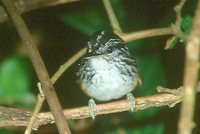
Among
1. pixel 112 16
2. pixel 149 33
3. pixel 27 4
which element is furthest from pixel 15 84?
pixel 149 33

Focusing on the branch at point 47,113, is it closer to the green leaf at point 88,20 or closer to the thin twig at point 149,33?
the thin twig at point 149,33

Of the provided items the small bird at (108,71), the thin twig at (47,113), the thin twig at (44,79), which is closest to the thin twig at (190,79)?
the thin twig at (44,79)

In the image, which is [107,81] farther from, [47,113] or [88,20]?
[47,113]

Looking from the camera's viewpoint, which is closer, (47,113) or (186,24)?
(47,113)

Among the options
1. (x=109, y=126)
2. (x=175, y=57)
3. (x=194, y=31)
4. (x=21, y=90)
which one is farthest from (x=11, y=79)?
(x=194, y=31)

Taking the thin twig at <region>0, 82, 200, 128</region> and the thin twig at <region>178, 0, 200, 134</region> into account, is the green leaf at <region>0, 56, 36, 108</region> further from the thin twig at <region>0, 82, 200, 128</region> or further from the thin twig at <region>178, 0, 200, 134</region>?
the thin twig at <region>178, 0, 200, 134</region>

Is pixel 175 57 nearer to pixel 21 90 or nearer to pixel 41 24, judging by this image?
pixel 21 90
